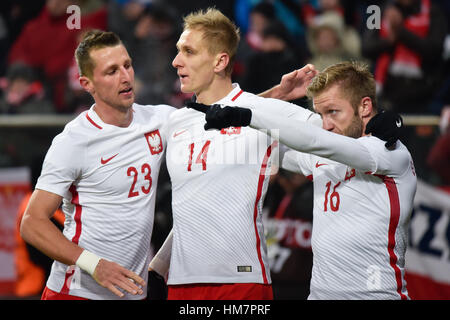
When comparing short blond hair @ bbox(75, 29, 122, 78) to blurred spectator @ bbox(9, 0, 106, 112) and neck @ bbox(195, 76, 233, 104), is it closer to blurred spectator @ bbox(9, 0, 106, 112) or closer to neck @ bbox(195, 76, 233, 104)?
neck @ bbox(195, 76, 233, 104)

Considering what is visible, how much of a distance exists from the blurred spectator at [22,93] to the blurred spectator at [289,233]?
2.72 meters

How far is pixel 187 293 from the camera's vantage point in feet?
12.8

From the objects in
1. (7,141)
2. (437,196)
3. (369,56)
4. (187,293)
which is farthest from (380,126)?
(7,141)

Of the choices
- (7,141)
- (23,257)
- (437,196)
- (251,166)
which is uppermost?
(251,166)

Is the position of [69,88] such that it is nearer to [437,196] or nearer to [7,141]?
[7,141]

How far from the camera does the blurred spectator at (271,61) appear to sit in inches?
284

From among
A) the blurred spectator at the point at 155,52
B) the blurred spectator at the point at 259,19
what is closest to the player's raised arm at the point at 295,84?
the blurred spectator at the point at 155,52

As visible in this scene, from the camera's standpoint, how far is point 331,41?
7547mm

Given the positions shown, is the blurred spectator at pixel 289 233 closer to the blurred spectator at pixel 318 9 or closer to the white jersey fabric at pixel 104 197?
the blurred spectator at pixel 318 9

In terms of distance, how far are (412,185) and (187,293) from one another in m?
1.34

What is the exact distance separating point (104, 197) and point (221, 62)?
1.02 metres

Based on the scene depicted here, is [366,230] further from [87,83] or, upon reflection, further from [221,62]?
[87,83]

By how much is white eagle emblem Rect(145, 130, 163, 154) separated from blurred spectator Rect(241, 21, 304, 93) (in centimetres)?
308
